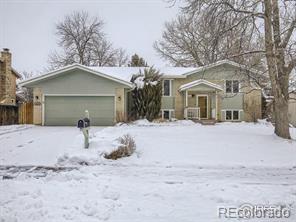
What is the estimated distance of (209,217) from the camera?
4449 millimetres

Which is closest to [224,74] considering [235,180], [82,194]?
[235,180]

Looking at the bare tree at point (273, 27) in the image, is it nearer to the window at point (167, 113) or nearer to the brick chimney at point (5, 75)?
the window at point (167, 113)

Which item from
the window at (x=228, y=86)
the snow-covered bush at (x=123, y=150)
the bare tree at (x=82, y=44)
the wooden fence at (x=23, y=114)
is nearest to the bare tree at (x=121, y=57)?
the bare tree at (x=82, y=44)

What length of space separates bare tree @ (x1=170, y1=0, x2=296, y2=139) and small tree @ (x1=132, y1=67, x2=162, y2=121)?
8.68 metres

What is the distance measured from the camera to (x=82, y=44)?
40.4m

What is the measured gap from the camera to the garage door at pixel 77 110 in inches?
806

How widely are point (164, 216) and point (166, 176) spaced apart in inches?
113

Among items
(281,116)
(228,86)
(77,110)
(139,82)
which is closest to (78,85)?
(77,110)

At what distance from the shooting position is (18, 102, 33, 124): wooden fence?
71.9 ft

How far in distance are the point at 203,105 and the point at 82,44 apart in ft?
73.1

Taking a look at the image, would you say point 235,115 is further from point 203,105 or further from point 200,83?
point 200,83

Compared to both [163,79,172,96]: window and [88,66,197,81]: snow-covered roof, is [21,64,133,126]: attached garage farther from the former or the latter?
[163,79,172,96]: window

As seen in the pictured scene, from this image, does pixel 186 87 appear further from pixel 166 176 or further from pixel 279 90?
pixel 166 176

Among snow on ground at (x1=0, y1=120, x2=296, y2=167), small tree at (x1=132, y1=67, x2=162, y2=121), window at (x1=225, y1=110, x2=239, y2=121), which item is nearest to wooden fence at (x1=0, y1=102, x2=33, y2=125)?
small tree at (x1=132, y1=67, x2=162, y2=121)
